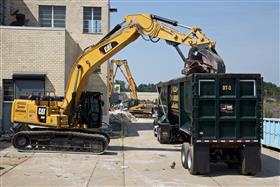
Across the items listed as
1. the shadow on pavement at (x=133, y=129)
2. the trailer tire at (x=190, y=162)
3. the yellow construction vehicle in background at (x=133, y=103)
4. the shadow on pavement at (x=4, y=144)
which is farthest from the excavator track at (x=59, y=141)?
the yellow construction vehicle in background at (x=133, y=103)

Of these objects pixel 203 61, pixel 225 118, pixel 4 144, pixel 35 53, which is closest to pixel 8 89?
pixel 35 53

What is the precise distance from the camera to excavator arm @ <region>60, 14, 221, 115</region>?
15997 millimetres

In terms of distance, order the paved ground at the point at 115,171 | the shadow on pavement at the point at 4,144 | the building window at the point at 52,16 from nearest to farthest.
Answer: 1. the paved ground at the point at 115,171
2. the shadow on pavement at the point at 4,144
3. the building window at the point at 52,16

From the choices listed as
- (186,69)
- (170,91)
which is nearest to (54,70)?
(170,91)

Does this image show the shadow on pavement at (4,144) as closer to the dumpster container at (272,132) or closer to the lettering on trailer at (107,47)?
the lettering on trailer at (107,47)

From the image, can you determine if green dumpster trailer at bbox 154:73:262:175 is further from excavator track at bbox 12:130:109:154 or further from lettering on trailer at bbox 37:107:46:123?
lettering on trailer at bbox 37:107:46:123

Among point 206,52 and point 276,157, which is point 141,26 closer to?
point 206,52

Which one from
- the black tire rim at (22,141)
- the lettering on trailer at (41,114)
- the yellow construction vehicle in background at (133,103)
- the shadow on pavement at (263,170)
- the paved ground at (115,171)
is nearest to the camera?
the paved ground at (115,171)

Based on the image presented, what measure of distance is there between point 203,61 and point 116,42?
4038mm

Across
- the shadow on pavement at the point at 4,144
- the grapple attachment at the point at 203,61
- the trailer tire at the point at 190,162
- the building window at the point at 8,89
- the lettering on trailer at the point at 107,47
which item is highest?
the lettering on trailer at the point at 107,47

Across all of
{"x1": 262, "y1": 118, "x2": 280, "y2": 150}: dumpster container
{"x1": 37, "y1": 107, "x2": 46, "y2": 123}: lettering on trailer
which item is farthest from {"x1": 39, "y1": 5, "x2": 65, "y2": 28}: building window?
{"x1": 262, "y1": 118, "x2": 280, "y2": 150}: dumpster container

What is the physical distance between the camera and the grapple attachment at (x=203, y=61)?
13.0m

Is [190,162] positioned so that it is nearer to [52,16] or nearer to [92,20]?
[92,20]

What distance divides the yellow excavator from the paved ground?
76 cm
